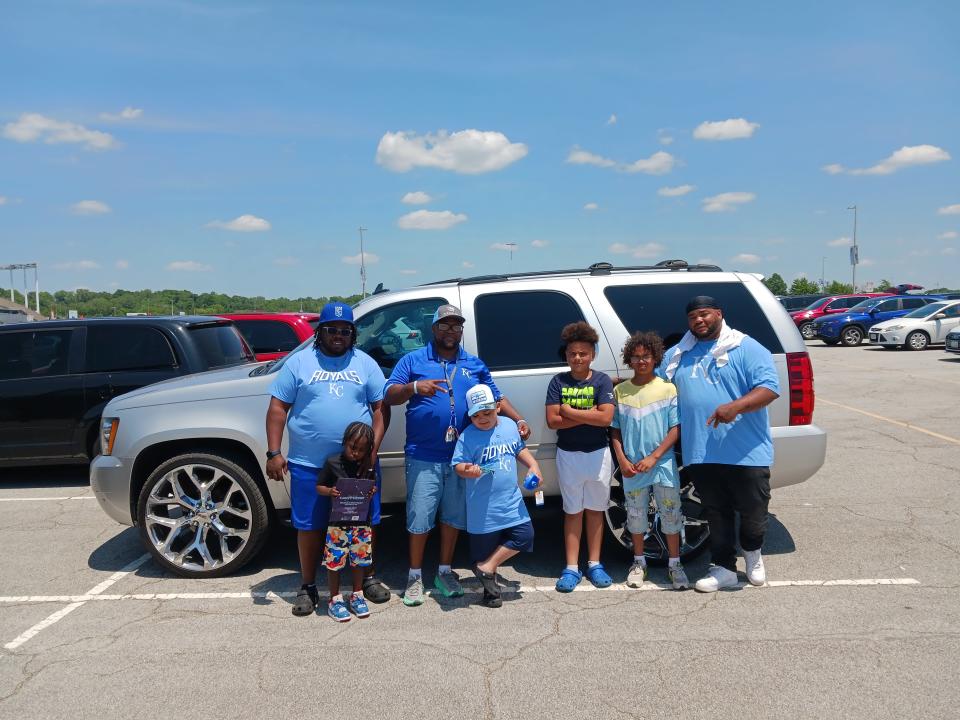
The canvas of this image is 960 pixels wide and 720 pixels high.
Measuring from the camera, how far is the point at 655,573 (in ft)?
15.7

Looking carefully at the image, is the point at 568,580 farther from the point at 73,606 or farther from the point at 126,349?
the point at 126,349

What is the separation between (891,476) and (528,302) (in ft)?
15.0

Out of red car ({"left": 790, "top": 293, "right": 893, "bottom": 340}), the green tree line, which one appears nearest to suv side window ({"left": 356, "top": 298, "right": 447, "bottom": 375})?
the green tree line

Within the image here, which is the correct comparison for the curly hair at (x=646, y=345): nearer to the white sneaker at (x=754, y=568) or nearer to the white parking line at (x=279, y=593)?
the white sneaker at (x=754, y=568)

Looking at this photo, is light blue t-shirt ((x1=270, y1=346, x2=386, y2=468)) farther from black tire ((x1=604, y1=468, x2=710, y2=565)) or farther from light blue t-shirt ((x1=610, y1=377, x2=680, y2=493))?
black tire ((x1=604, y1=468, x2=710, y2=565))

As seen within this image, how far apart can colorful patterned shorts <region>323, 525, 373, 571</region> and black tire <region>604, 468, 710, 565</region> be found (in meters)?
1.65

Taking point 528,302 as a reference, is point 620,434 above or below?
below

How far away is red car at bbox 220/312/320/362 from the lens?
406 inches

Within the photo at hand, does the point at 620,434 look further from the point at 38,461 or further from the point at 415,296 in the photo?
the point at 38,461

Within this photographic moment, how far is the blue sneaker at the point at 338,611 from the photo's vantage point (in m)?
4.12

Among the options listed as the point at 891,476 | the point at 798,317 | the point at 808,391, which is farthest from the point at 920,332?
the point at 808,391

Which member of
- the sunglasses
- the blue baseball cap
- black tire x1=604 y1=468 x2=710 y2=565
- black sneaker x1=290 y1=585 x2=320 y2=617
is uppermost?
the blue baseball cap

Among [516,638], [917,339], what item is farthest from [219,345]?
[917,339]

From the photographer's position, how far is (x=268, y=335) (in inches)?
412
